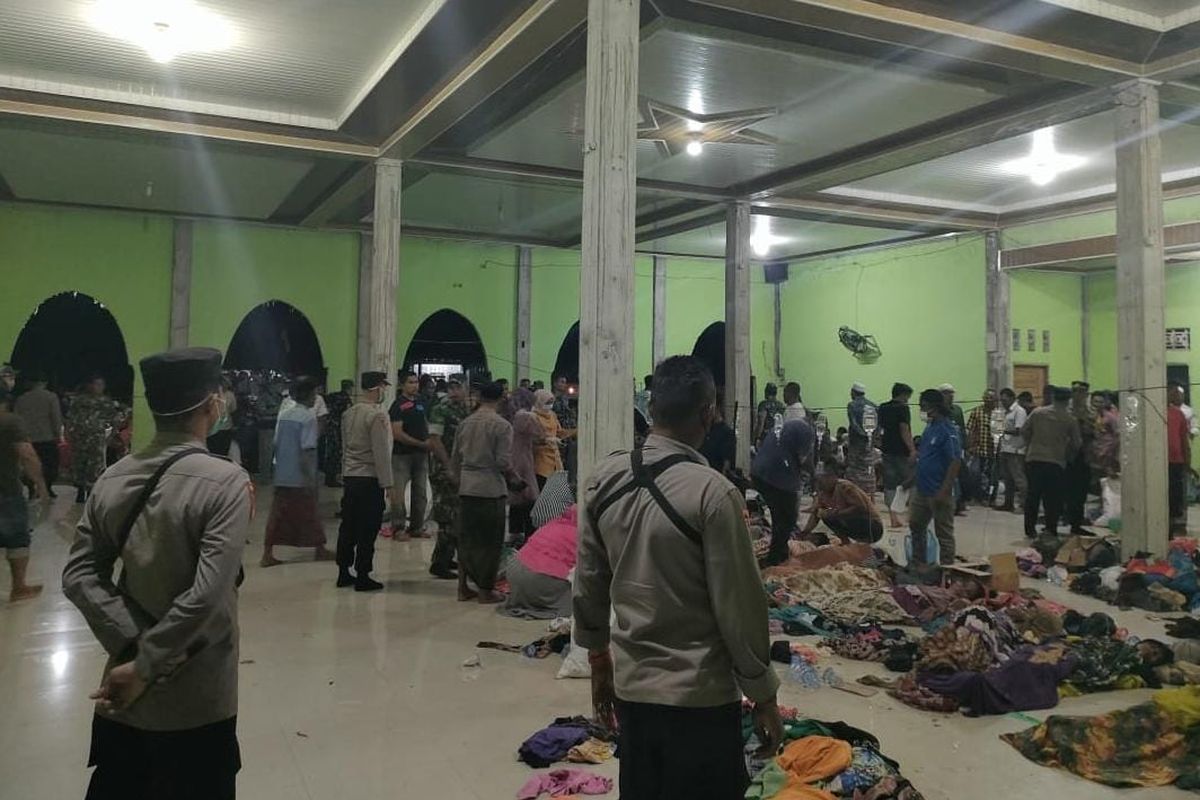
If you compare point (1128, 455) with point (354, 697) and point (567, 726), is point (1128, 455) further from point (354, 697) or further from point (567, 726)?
point (354, 697)

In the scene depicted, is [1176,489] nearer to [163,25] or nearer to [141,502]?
[141,502]

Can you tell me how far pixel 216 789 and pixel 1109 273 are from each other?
1529 cm

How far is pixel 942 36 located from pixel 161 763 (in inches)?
244

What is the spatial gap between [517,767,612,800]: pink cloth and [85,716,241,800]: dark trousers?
4.40ft

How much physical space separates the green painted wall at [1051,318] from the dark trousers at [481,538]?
10333 millimetres

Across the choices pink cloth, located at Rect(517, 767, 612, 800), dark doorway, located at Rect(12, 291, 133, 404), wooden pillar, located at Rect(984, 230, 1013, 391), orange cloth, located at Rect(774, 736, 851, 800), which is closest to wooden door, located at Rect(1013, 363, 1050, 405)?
wooden pillar, located at Rect(984, 230, 1013, 391)

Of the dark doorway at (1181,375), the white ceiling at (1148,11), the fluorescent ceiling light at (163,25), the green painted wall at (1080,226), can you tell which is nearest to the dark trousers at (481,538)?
the fluorescent ceiling light at (163,25)

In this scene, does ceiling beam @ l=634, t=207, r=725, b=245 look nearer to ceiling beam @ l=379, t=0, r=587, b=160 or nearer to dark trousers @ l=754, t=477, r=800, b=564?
ceiling beam @ l=379, t=0, r=587, b=160

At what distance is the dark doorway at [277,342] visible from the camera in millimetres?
13898

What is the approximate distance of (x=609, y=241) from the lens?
4516 millimetres

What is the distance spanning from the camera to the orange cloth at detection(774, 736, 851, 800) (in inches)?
121

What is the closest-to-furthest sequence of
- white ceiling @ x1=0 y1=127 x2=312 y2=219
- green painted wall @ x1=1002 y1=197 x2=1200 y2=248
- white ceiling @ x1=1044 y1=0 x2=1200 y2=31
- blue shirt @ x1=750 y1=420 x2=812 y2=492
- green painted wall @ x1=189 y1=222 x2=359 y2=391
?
1. white ceiling @ x1=1044 y1=0 x2=1200 y2=31
2. blue shirt @ x1=750 y1=420 x2=812 y2=492
3. white ceiling @ x1=0 y1=127 x2=312 y2=219
4. green painted wall @ x1=1002 y1=197 x2=1200 y2=248
5. green painted wall @ x1=189 y1=222 x2=359 y2=391

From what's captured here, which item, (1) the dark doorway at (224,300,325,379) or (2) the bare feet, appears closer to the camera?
(2) the bare feet

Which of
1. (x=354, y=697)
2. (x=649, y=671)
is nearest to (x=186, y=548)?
(x=649, y=671)
